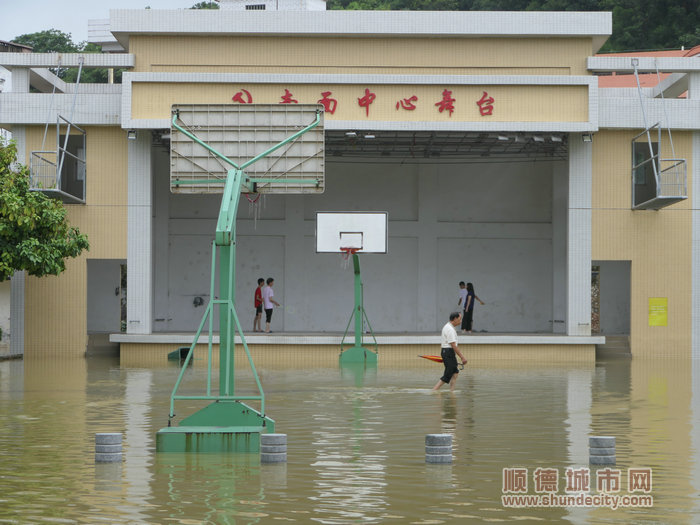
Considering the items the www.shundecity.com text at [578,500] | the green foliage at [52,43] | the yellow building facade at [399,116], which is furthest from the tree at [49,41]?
the www.shundecity.com text at [578,500]

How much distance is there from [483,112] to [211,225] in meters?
10.8

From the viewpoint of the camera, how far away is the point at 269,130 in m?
14.2

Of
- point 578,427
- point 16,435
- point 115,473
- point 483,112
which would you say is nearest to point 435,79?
point 483,112

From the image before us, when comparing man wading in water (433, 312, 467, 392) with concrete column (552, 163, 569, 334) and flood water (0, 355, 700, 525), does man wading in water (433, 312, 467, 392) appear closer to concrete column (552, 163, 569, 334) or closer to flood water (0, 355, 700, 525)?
flood water (0, 355, 700, 525)

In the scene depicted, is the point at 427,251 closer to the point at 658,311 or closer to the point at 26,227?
the point at 658,311

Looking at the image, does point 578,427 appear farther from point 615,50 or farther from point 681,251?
point 615,50

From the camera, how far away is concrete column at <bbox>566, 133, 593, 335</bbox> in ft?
Result: 86.8

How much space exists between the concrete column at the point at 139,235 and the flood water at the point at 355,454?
250 inches

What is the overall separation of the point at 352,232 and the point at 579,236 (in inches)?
242

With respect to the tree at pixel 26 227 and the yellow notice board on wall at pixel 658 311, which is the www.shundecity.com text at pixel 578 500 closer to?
the tree at pixel 26 227

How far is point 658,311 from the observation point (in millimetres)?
26906

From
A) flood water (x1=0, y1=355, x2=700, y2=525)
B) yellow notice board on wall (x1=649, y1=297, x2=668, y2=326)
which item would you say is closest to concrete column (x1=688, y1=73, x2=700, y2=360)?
yellow notice board on wall (x1=649, y1=297, x2=668, y2=326)

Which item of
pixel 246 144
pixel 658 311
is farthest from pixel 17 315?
pixel 658 311

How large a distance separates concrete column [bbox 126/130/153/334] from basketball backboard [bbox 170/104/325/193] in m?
12.3
